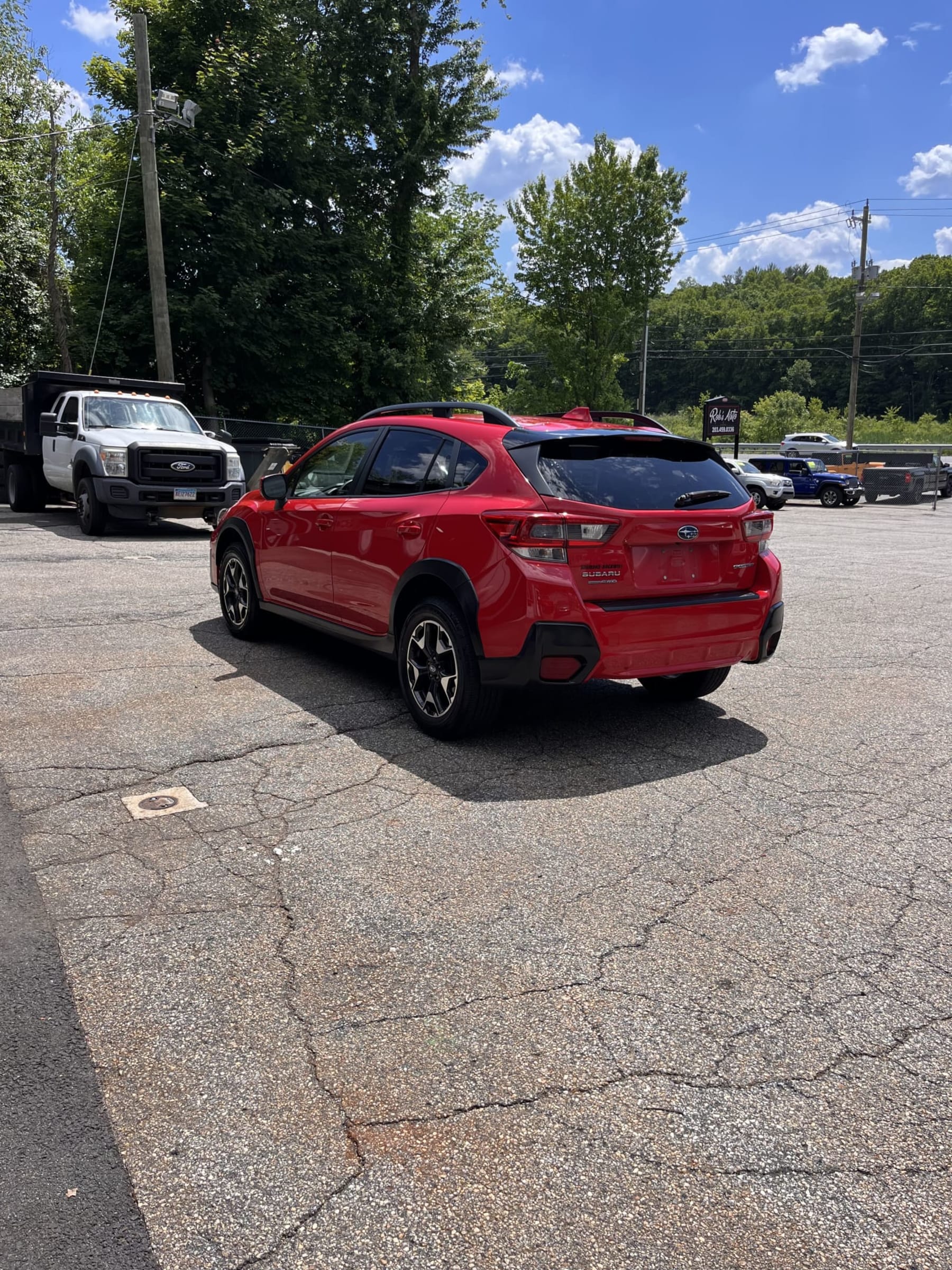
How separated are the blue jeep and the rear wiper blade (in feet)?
101

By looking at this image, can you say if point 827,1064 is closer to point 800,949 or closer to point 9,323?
point 800,949

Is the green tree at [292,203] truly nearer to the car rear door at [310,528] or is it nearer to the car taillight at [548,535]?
the car rear door at [310,528]

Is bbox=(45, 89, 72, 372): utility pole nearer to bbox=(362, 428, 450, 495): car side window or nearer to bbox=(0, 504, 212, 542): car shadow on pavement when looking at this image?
bbox=(0, 504, 212, 542): car shadow on pavement

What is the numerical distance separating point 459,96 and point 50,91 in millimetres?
16051

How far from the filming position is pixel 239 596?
24.9 ft

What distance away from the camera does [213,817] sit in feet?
13.7

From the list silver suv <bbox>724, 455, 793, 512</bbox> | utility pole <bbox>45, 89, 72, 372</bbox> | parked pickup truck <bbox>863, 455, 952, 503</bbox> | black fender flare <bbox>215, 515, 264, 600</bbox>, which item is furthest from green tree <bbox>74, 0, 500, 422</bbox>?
black fender flare <bbox>215, 515, 264, 600</bbox>

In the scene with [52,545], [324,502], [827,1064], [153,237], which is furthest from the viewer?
[153,237]

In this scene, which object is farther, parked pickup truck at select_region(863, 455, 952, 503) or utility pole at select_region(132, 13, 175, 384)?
parked pickup truck at select_region(863, 455, 952, 503)

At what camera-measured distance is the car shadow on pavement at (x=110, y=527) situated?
14.8 m

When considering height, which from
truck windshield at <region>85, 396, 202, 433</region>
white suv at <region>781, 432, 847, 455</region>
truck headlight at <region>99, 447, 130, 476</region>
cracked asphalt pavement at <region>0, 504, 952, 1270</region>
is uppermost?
white suv at <region>781, 432, 847, 455</region>

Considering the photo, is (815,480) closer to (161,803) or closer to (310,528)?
(310,528)

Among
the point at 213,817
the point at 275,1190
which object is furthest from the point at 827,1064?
the point at 213,817

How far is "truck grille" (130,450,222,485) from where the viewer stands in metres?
14.2
